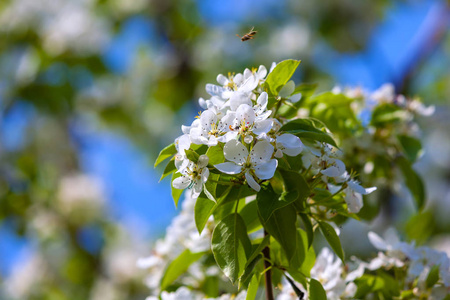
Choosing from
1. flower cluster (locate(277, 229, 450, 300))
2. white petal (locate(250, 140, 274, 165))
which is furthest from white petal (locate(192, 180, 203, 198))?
flower cluster (locate(277, 229, 450, 300))

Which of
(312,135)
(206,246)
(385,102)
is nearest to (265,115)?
(312,135)

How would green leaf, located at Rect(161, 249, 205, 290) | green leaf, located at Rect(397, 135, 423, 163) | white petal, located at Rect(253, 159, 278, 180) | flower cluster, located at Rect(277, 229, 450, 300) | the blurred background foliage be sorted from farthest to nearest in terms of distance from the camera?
the blurred background foliage
green leaf, located at Rect(397, 135, 423, 163)
green leaf, located at Rect(161, 249, 205, 290)
flower cluster, located at Rect(277, 229, 450, 300)
white petal, located at Rect(253, 159, 278, 180)

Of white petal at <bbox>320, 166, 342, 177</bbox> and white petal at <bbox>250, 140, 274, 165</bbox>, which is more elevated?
white petal at <bbox>250, 140, 274, 165</bbox>

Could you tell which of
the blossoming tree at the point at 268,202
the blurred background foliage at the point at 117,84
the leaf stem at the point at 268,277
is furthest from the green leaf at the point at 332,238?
the blurred background foliage at the point at 117,84

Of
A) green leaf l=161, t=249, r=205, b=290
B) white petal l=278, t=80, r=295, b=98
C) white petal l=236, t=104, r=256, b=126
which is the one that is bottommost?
green leaf l=161, t=249, r=205, b=290

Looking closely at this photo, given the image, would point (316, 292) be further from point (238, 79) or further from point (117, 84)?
point (117, 84)

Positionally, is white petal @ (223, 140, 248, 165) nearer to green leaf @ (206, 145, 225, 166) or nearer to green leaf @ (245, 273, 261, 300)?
green leaf @ (206, 145, 225, 166)
